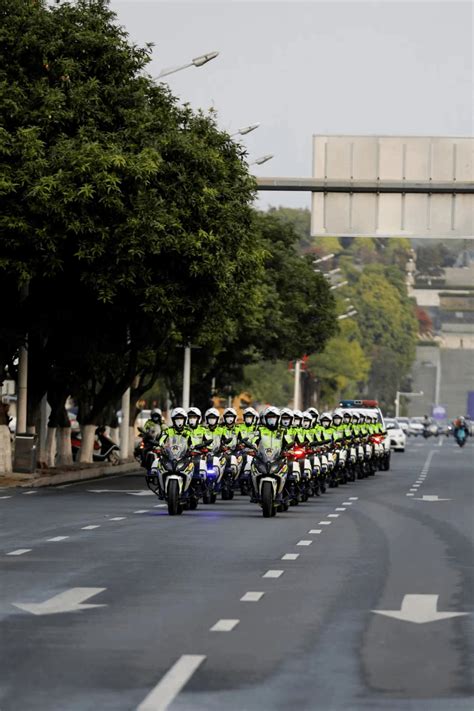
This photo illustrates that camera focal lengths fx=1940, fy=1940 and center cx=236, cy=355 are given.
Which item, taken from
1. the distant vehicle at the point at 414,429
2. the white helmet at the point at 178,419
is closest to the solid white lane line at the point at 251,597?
the white helmet at the point at 178,419

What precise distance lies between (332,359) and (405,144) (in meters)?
93.4

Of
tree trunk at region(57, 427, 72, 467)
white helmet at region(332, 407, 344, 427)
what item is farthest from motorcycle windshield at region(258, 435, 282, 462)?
tree trunk at region(57, 427, 72, 467)

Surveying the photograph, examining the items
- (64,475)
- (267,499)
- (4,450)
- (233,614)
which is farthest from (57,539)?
(64,475)

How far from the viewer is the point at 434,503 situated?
118 ft

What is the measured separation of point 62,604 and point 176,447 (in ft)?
46.6

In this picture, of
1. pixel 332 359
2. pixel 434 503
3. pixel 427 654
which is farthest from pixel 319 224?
pixel 332 359

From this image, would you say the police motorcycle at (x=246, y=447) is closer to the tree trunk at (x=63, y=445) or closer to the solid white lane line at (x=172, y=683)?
the tree trunk at (x=63, y=445)

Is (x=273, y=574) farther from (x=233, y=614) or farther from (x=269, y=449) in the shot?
(x=269, y=449)

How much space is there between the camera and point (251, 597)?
16094 millimetres

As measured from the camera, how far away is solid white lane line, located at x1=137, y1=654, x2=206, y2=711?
10.1m

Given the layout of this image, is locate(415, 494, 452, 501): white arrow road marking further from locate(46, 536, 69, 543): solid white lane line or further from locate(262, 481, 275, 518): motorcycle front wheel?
locate(46, 536, 69, 543): solid white lane line

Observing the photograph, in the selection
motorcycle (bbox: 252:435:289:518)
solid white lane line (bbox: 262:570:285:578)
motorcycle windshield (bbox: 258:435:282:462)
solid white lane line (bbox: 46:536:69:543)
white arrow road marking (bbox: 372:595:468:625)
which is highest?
motorcycle windshield (bbox: 258:435:282:462)

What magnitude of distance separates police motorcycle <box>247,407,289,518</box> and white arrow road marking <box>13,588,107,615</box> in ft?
44.1

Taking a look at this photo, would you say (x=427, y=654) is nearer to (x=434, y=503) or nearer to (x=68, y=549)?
(x=68, y=549)
